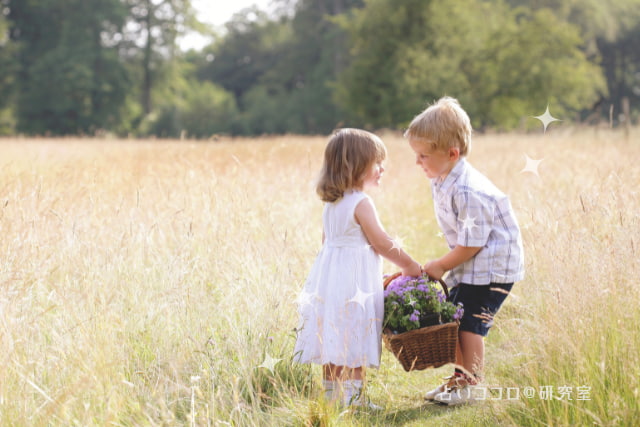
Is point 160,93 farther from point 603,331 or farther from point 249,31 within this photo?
point 603,331

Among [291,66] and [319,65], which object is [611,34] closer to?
[319,65]

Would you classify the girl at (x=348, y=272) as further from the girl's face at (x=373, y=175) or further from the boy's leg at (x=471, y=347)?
the boy's leg at (x=471, y=347)

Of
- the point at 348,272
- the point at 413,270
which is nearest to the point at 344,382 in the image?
the point at 348,272

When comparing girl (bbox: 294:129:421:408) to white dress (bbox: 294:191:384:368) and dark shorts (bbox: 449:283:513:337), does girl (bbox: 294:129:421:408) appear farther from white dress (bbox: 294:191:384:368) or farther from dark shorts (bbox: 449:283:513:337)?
A: dark shorts (bbox: 449:283:513:337)

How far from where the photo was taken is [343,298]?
2867mm

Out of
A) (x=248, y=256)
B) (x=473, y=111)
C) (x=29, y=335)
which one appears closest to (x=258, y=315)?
(x=248, y=256)

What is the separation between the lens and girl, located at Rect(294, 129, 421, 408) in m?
2.86

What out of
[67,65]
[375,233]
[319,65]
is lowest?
[375,233]

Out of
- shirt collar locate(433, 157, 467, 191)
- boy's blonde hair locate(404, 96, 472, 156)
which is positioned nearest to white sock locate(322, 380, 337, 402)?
shirt collar locate(433, 157, 467, 191)

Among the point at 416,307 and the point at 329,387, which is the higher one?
the point at 416,307

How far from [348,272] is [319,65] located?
36608 mm

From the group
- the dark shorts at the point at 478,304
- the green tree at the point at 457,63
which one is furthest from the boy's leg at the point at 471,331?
the green tree at the point at 457,63

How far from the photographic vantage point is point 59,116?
3628cm

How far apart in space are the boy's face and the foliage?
1.83ft
